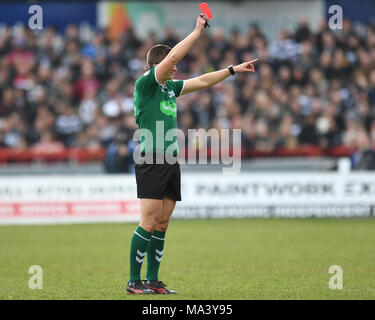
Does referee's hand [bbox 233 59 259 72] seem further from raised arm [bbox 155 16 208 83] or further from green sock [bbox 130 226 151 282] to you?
green sock [bbox 130 226 151 282]

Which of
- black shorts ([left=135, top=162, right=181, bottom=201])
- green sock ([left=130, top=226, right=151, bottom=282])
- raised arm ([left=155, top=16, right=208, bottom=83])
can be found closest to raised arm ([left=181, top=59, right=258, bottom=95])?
raised arm ([left=155, top=16, right=208, bottom=83])

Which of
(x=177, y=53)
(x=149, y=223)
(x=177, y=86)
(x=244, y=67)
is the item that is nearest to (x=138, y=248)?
(x=149, y=223)

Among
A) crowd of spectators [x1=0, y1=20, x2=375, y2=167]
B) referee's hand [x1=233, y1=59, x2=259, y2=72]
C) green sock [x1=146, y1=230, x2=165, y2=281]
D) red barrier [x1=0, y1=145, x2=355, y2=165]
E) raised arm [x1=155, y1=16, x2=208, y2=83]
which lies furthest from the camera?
crowd of spectators [x1=0, y1=20, x2=375, y2=167]

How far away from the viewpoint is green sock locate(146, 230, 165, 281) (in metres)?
7.89

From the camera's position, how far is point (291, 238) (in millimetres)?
13477

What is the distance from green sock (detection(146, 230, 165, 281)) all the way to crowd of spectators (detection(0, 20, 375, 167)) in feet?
31.9

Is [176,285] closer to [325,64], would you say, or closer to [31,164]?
[31,164]

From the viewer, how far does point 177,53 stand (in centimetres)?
720

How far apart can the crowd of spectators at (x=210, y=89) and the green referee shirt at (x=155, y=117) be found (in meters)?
9.94

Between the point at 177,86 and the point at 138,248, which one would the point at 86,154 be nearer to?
the point at 177,86
